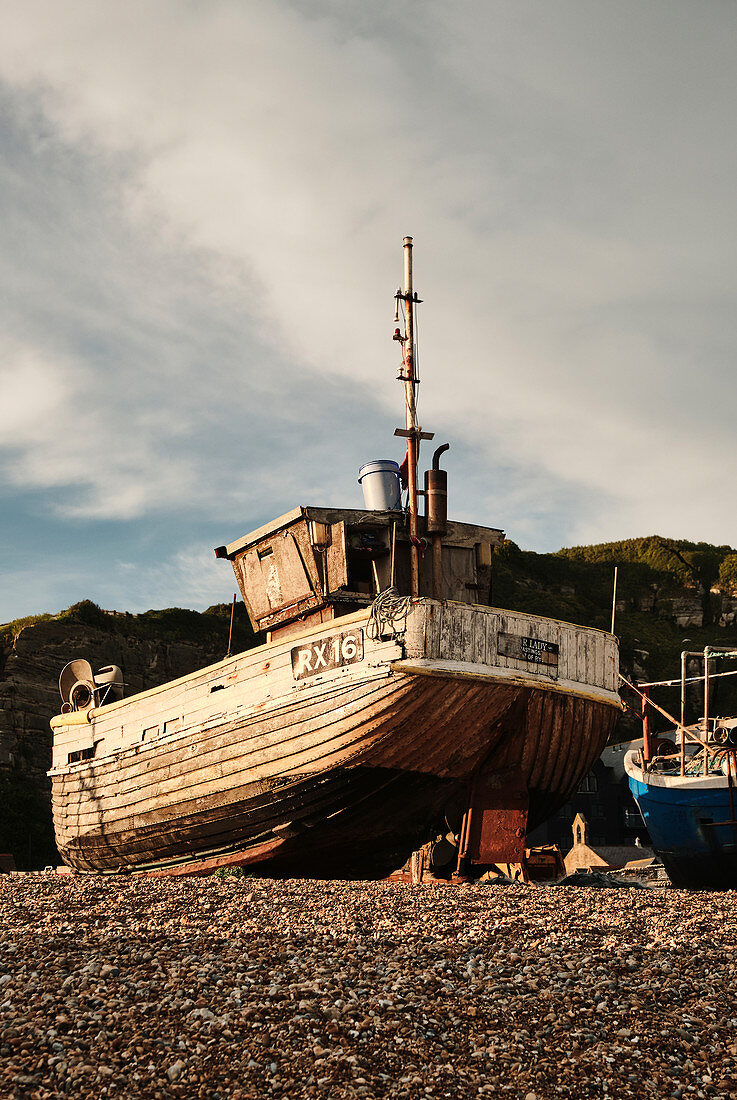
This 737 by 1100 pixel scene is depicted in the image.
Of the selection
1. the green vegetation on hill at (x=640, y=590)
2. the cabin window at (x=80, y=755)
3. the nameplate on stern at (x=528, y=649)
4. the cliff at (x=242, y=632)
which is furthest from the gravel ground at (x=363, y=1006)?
the green vegetation on hill at (x=640, y=590)

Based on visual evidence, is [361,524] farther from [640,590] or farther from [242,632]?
[640,590]

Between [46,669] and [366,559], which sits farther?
[46,669]

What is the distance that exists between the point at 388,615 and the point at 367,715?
1354 millimetres

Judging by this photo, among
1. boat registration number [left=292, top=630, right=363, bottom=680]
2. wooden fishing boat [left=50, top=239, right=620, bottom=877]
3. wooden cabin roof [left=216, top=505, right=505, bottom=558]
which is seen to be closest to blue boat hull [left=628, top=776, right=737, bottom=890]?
wooden fishing boat [left=50, top=239, right=620, bottom=877]

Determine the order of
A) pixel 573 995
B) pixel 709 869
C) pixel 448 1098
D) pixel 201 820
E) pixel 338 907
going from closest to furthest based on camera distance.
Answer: pixel 448 1098, pixel 573 995, pixel 338 907, pixel 201 820, pixel 709 869

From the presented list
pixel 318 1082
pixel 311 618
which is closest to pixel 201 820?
pixel 311 618

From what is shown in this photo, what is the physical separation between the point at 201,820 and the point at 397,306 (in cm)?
913

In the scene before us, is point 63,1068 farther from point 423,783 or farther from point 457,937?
point 423,783

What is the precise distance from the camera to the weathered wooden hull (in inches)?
444

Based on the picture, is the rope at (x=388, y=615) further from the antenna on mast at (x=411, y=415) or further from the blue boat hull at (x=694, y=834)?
the blue boat hull at (x=694, y=834)

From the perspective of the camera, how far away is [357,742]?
1145 centimetres

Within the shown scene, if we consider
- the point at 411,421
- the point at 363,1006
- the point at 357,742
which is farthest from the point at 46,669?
the point at 363,1006

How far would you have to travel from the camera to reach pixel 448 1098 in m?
4.12

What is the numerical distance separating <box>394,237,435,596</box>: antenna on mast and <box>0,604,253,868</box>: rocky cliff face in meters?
21.7
